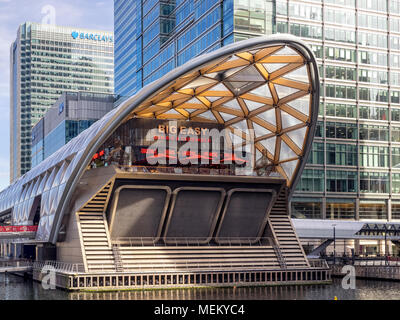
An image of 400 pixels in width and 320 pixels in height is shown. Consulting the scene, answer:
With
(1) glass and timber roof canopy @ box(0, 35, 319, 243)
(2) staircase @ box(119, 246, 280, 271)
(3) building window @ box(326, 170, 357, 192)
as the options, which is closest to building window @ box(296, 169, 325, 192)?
(3) building window @ box(326, 170, 357, 192)

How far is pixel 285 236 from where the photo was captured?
76.9m

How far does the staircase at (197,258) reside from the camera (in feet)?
222

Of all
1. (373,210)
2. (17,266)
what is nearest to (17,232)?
(17,266)

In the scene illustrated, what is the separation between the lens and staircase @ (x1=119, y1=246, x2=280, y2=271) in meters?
67.7

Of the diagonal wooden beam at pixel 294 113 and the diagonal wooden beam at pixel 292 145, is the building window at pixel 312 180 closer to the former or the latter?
the diagonal wooden beam at pixel 292 145

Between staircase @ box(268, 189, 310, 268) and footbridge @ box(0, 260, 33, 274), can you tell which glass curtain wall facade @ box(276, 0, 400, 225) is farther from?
footbridge @ box(0, 260, 33, 274)

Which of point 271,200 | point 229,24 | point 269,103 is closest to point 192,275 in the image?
point 271,200

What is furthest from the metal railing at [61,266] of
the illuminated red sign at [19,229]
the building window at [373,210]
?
the building window at [373,210]

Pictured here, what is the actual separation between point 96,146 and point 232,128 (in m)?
20.9

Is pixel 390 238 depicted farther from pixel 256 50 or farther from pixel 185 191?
pixel 256 50

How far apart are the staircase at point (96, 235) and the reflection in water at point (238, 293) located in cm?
442

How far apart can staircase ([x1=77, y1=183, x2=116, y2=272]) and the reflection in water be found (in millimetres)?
4424

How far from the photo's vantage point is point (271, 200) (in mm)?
76812

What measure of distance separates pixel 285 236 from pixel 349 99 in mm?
45964
